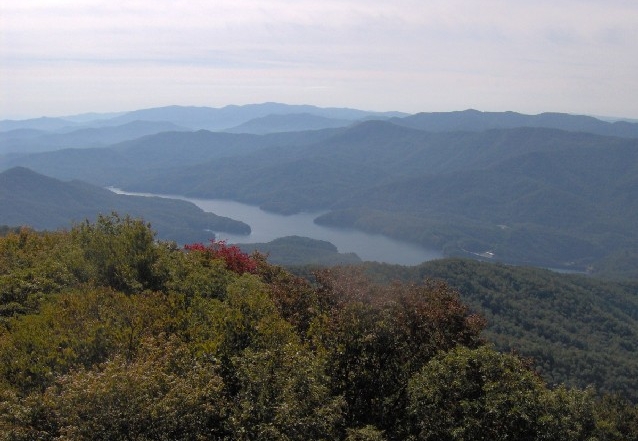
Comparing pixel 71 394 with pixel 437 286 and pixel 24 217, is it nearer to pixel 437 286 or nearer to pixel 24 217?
pixel 437 286

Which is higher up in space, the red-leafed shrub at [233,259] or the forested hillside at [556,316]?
the red-leafed shrub at [233,259]

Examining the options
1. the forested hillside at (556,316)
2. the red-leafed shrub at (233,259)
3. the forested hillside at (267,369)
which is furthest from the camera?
the forested hillside at (556,316)

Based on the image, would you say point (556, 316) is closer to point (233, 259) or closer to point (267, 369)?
point (233, 259)

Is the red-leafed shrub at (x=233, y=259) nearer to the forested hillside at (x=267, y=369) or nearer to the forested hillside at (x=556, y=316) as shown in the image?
the forested hillside at (x=267, y=369)

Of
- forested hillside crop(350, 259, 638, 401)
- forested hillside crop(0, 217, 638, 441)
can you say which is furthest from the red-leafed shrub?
forested hillside crop(350, 259, 638, 401)

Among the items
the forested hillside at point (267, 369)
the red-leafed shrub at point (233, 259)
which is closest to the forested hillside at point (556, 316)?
the red-leafed shrub at point (233, 259)

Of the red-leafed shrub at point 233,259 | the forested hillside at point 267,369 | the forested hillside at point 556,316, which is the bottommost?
the forested hillside at point 556,316

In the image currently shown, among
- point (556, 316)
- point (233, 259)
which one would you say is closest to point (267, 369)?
point (233, 259)

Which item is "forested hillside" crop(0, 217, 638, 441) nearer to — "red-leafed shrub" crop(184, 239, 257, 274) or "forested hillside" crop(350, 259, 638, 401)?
"red-leafed shrub" crop(184, 239, 257, 274)

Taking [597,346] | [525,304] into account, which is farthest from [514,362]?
[525,304]
